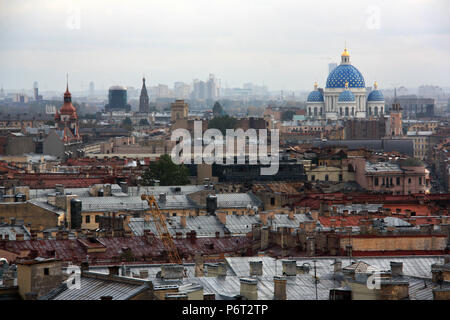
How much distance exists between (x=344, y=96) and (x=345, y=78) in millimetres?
4791

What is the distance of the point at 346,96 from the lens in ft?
516

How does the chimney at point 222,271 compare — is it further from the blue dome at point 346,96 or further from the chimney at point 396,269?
the blue dome at point 346,96

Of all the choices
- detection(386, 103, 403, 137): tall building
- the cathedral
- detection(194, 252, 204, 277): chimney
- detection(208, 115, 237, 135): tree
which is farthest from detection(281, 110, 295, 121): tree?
detection(194, 252, 204, 277): chimney

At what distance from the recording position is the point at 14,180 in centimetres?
5034

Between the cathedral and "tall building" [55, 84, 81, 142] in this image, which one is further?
the cathedral

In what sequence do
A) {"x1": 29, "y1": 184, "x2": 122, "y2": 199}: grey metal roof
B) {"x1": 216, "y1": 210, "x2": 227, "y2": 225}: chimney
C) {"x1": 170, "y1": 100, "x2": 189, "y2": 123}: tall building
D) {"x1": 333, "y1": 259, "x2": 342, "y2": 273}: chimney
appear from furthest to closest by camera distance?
{"x1": 170, "y1": 100, "x2": 189, "y2": 123}: tall building
{"x1": 29, "y1": 184, "x2": 122, "y2": 199}: grey metal roof
{"x1": 216, "y1": 210, "x2": 227, "y2": 225}: chimney
{"x1": 333, "y1": 259, "x2": 342, "y2": 273}: chimney

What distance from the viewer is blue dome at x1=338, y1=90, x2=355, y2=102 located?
156750 millimetres

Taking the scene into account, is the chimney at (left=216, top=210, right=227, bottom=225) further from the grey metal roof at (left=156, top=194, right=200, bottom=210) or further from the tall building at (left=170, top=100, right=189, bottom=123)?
the tall building at (left=170, top=100, right=189, bottom=123)

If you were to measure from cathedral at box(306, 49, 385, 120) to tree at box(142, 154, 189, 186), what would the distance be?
100m

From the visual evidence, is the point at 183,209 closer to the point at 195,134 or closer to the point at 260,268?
the point at 260,268

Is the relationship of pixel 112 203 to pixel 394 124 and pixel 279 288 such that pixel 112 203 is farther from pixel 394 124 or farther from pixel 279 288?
pixel 394 124

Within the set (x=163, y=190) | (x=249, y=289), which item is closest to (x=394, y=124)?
(x=163, y=190)
